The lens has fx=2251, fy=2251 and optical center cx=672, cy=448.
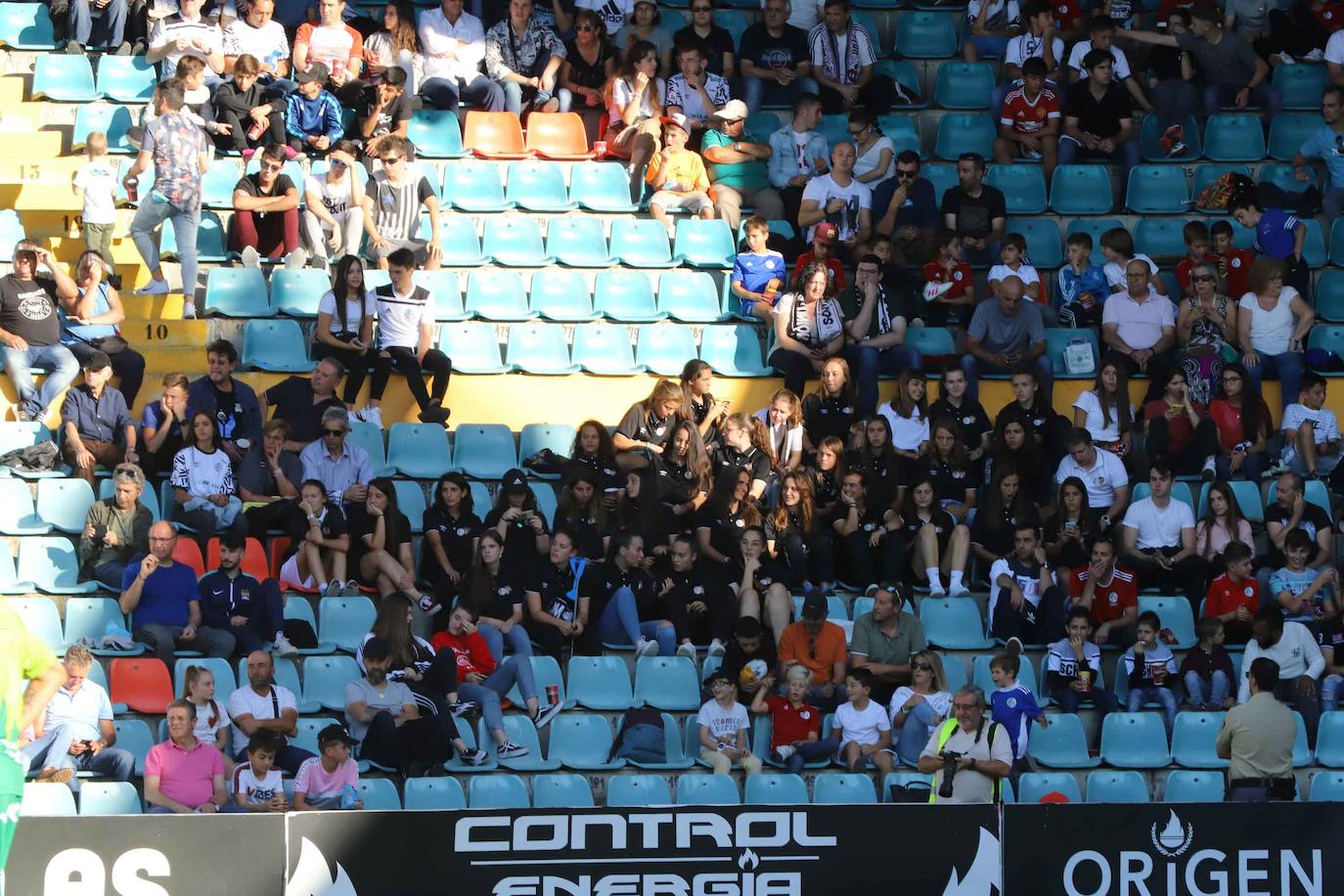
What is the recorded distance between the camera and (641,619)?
14961 millimetres

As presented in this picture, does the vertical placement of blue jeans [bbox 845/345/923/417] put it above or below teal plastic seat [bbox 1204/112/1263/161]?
below

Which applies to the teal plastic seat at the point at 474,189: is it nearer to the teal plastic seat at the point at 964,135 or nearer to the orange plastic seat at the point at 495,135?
the orange plastic seat at the point at 495,135

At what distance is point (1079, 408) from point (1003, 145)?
3.27m

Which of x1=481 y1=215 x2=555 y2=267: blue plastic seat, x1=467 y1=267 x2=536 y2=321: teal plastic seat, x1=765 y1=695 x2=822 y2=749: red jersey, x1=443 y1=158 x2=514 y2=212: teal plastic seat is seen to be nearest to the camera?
x1=765 y1=695 x2=822 y2=749: red jersey

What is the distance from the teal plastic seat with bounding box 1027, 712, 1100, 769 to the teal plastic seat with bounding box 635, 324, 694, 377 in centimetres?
413

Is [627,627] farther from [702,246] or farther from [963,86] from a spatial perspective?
[963,86]

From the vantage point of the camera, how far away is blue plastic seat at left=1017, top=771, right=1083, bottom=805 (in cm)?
1366

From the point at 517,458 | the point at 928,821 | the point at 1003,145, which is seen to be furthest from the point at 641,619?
the point at 1003,145

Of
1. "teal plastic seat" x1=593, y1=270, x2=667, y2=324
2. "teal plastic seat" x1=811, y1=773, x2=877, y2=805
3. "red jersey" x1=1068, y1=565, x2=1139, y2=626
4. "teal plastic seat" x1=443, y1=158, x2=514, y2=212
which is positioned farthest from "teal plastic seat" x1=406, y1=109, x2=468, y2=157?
"teal plastic seat" x1=811, y1=773, x2=877, y2=805

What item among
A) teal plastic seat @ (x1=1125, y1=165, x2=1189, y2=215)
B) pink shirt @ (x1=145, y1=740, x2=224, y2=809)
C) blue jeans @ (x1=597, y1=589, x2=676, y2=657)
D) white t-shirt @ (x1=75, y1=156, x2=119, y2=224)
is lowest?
pink shirt @ (x1=145, y1=740, x2=224, y2=809)

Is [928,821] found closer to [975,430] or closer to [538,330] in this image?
[975,430]

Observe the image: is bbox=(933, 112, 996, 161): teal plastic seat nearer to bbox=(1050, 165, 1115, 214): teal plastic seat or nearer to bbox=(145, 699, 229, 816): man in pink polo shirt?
bbox=(1050, 165, 1115, 214): teal plastic seat

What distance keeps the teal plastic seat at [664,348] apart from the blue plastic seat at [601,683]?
299cm

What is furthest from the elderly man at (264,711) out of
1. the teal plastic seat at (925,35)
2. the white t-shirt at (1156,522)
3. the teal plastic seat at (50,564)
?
the teal plastic seat at (925,35)
